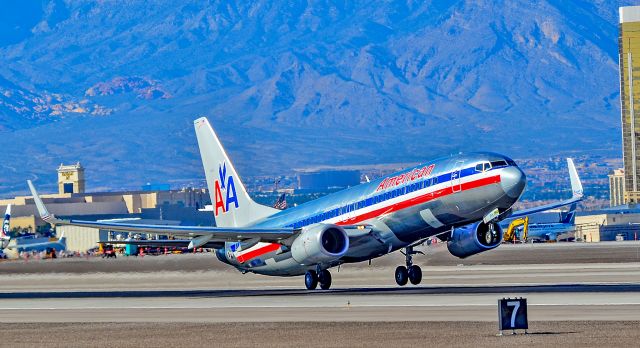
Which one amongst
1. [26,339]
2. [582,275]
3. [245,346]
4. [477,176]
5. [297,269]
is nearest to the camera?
[245,346]

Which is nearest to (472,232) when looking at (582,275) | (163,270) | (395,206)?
(395,206)

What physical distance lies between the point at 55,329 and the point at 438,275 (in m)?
40.3

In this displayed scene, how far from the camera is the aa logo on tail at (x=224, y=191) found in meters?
80.6

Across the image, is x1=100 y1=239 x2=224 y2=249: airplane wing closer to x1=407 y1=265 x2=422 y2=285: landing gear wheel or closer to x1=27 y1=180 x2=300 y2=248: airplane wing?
x1=27 y1=180 x2=300 y2=248: airplane wing

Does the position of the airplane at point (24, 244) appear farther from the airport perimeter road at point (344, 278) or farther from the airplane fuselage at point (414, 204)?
the airplane fuselage at point (414, 204)

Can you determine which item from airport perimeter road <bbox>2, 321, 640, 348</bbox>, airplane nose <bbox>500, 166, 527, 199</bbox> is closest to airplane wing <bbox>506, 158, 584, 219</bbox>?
airplane nose <bbox>500, 166, 527, 199</bbox>

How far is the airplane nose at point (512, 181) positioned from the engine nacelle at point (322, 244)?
25.6 feet

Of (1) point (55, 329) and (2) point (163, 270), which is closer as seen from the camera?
(1) point (55, 329)

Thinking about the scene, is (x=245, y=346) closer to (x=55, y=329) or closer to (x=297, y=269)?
(x=55, y=329)

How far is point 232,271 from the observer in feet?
299

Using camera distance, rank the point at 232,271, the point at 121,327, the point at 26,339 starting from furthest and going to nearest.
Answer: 1. the point at 232,271
2. the point at 121,327
3. the point at 26,339

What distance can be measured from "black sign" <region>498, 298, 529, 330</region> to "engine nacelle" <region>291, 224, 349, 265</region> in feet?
77.9

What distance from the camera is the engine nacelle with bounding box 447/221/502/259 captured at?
68.2 meters

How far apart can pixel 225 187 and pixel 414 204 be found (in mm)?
16332
